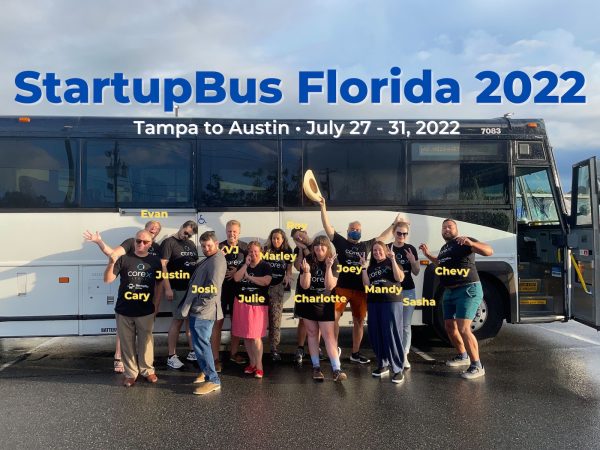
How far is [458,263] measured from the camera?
5.81m

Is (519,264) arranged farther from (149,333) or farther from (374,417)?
(149,333)

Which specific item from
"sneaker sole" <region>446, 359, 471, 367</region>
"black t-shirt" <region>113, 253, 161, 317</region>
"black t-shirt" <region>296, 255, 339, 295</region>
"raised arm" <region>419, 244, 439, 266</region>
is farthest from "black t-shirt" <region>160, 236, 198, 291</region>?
"sneaker sole" <region>446, 359, 471, 367</region>

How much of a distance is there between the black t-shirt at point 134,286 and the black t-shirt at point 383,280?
8.55 ft

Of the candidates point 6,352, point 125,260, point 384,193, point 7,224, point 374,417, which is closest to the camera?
point 374,417

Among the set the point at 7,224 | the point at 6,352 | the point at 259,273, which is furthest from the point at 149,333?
the point at 6,352

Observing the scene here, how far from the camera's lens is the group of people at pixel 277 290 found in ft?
17.8

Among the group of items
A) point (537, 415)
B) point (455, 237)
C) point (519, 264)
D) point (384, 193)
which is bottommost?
point (537, 415)

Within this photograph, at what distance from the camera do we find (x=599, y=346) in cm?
722

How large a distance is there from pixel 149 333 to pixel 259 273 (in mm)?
1444

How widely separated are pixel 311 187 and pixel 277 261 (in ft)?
3.94

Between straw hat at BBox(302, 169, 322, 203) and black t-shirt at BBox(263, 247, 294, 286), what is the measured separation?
857mm

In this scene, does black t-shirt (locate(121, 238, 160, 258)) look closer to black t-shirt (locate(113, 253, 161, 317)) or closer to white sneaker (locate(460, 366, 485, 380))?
black t-shirt (locate(113, 253, 161, 317))

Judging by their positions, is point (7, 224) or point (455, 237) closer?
point (455, 237)

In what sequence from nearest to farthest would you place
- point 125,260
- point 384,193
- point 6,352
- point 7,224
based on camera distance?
point 125,260
point 7,224
point 384,193
point 6,352
